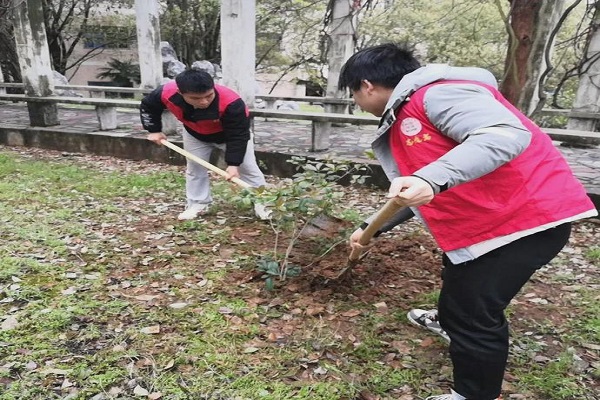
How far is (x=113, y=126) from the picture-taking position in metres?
7.62

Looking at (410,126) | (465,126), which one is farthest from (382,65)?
(465,126)

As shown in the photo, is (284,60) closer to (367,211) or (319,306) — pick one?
(367,211)

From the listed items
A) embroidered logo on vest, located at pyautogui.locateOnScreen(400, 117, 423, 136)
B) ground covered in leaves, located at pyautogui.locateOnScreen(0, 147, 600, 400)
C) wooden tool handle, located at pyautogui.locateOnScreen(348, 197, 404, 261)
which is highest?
embroidered logo on vest, located at pyautogui.locateOnScreen(400, 117, 423, 136)

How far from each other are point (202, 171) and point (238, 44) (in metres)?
2.47

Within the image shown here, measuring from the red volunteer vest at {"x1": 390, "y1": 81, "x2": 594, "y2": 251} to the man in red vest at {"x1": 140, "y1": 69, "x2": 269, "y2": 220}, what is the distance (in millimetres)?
2255

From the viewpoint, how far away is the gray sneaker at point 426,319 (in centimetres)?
262

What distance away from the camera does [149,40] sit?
947cm

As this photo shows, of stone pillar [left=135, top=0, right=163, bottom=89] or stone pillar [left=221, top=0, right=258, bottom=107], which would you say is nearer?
stone pillar [left=221, top=0, right=258, bottom=107]

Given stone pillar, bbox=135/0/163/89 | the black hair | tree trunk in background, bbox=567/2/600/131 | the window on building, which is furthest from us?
the window on building

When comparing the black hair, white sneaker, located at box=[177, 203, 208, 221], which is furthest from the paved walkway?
the black hair

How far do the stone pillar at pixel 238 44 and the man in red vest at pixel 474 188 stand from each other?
4.65m

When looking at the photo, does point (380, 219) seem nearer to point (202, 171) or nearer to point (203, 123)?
point (203, 123)

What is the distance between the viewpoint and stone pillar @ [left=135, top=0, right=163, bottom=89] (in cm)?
914

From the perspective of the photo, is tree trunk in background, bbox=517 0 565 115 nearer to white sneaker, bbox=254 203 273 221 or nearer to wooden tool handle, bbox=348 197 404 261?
wooden tool handle, bbox=348 197 404 261
